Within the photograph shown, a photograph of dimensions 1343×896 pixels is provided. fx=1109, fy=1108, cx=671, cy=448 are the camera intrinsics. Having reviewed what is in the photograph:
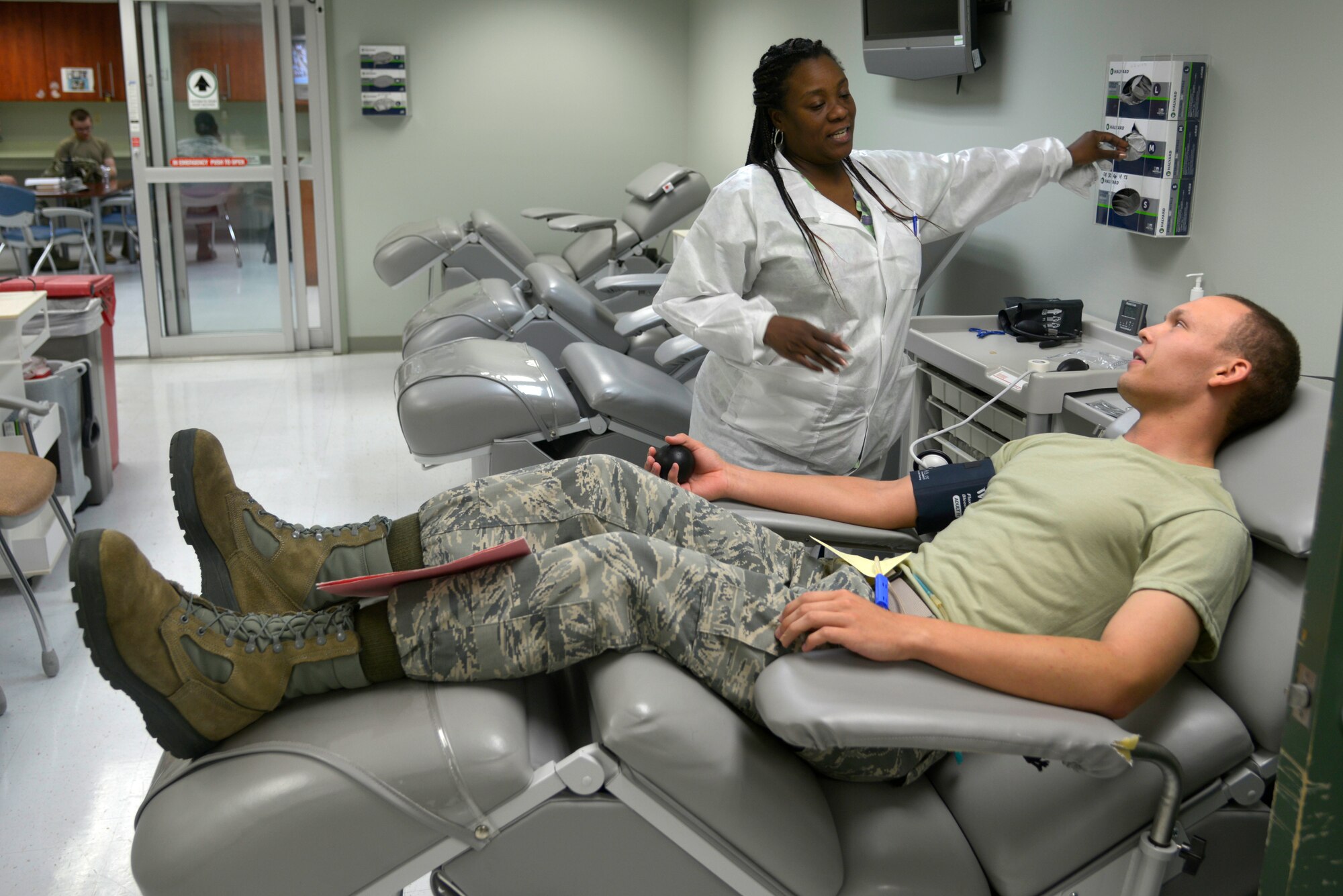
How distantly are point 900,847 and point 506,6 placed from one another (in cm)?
559

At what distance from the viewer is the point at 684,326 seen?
230 cm

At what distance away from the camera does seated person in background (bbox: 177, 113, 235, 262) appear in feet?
19.1

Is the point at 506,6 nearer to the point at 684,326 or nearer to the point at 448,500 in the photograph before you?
the point at 684,326

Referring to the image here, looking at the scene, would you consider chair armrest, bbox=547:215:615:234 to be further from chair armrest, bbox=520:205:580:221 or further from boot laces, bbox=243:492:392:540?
boot laces, bbox=243:492:392:540

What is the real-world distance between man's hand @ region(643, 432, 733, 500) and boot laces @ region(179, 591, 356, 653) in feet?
2.21

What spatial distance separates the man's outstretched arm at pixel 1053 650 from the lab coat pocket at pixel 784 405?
3.27 ft

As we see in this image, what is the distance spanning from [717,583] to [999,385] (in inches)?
40.1

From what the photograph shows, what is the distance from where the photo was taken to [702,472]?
79.8 inches

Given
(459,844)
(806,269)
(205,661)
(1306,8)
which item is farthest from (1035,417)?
(205,661)

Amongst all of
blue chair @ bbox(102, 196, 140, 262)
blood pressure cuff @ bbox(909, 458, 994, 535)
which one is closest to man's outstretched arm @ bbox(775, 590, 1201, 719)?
blood pressure cuff @ bbox(909, 458, 994, 535)

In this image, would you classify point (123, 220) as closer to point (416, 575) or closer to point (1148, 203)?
point (1148, 203)

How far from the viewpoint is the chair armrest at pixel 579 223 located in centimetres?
484

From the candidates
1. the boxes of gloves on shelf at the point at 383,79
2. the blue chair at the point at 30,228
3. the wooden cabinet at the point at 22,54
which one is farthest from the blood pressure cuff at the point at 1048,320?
the wooden cabinet at the point at 22,54

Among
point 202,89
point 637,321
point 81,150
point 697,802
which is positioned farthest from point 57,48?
point 697,802
